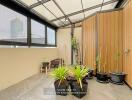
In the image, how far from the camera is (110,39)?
4926mm

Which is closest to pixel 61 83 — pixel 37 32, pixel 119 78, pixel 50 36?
pixel 119 78

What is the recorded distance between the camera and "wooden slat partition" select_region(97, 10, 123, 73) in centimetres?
477

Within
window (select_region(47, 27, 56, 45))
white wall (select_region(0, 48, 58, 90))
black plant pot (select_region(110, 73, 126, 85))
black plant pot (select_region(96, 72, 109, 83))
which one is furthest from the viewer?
window (select_region(47, 27, 56, 45))

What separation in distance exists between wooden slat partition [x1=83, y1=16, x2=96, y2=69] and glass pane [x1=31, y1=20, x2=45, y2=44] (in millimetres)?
2133

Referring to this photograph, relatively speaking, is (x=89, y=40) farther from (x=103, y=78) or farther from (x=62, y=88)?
(x=62, y=88)

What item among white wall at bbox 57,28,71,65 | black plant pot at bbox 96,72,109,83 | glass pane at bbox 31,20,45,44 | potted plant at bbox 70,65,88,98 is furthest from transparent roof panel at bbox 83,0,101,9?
white wall at bbox 57,28,71,65

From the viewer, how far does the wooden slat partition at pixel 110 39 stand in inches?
188

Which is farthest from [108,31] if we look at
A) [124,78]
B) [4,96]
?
[4,96]

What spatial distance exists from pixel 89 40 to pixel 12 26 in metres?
3.14

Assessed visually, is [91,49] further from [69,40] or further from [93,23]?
[69,40]

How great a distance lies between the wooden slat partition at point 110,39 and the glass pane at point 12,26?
2806 mm

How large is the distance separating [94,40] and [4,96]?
145 inches

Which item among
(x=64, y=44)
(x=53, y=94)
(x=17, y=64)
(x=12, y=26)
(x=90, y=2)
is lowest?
(x=53, y=94)

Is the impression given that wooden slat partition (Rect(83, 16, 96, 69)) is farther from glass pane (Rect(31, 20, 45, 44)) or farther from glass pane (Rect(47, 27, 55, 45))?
glass pane (Rect(47, 27, 55, 45))
